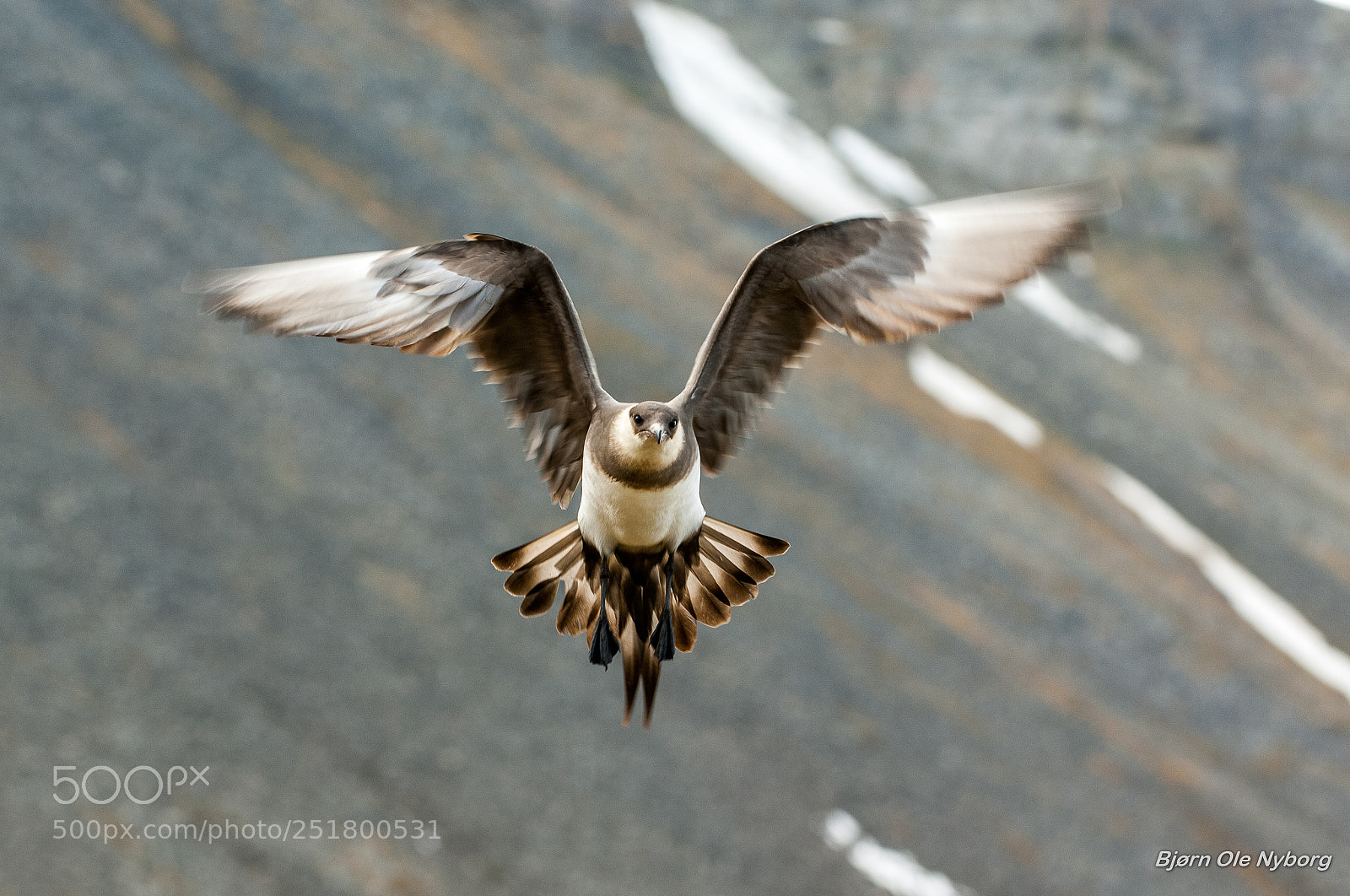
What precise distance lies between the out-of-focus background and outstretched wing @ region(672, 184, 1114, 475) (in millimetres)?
10042

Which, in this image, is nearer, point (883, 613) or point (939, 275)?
point (939, 275)

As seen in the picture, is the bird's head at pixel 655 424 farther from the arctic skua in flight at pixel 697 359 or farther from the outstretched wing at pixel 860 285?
the outstretched wing at pixel 860 285

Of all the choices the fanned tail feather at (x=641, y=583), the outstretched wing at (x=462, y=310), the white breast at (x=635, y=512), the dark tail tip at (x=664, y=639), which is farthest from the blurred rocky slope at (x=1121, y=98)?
the dark tail tip at (x=664, y=639)

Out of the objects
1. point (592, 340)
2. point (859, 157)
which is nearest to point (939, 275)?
point (592, 340)

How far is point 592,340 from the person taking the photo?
20141mm

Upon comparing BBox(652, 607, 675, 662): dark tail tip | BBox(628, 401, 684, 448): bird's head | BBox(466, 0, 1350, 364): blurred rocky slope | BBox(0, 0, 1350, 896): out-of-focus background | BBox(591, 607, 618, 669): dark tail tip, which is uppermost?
BBox(628, 401, 684, 448): bird's head

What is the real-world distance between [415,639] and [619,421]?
11952mm

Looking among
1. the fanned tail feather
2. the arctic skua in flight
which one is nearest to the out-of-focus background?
the fanned tail feather

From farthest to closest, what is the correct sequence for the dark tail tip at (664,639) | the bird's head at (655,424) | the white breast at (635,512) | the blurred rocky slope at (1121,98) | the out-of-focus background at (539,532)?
the blurred rocky slope at (1121,98), the out-of-focus background at (539,532), the dark tail tip at (664,639), the white breast at (635,512), the bird's head at (655,424)

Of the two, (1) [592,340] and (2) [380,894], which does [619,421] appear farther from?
(1) [592,340]

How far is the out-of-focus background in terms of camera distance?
13547 mm

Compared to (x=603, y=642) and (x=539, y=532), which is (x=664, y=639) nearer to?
(x=603, y=642)

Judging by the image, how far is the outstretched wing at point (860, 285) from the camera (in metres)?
4.18

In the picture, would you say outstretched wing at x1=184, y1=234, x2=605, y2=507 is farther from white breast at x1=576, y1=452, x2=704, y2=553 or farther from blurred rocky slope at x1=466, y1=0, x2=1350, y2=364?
blurred rocky slope at x1=466, y1=0, x2=1350, y2=364
